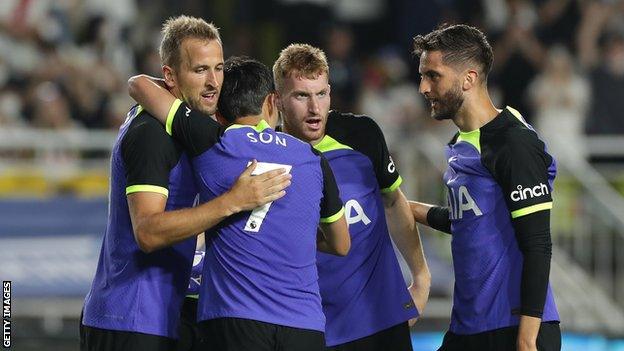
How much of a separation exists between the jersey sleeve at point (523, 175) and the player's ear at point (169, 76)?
57.4 inches

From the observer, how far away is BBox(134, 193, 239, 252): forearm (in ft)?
16.6

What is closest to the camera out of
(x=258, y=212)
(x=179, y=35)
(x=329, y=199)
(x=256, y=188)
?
(x=256, y=188)

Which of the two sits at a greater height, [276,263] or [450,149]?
[450,149]

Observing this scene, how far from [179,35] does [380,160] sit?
1266 millimetres

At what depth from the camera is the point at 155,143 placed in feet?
17.1

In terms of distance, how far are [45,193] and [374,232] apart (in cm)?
652

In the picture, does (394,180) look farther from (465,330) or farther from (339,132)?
(465,330)

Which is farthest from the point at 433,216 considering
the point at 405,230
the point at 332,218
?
the point at 332,218

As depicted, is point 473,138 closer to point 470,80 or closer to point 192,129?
point 470,80

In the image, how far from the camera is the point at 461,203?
5609 mm

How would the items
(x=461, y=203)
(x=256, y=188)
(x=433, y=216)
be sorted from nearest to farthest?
(x=256, y=188), (x=461, y=203), (x=433, y=216)

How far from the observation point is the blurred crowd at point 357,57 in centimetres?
1316

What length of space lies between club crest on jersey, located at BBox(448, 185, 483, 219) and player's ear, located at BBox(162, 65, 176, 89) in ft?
4.39

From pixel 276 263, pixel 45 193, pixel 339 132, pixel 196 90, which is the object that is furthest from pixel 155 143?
pixel 45 193
